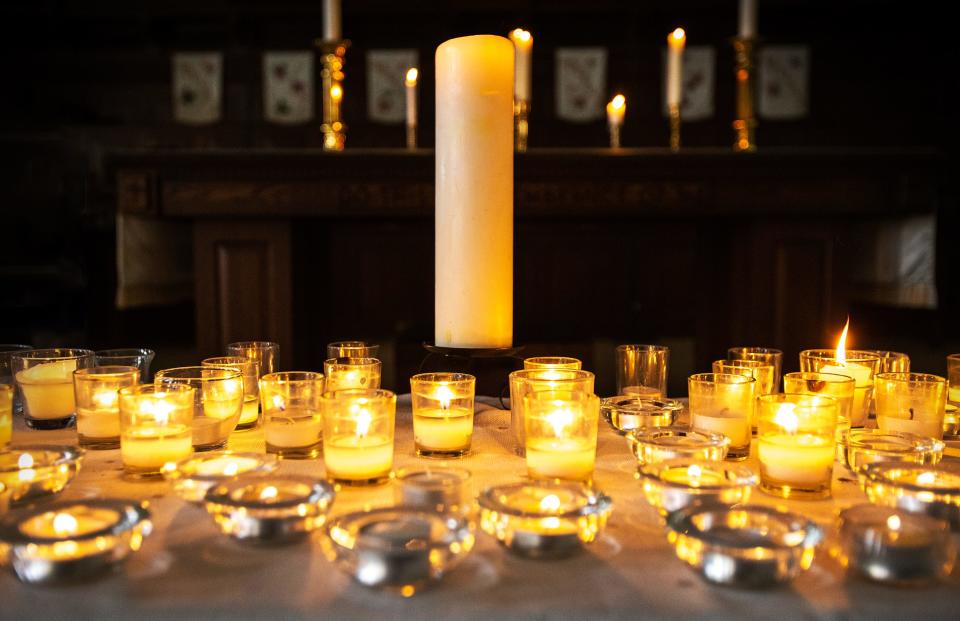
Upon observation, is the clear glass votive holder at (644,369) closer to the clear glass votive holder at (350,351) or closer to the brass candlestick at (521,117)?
the clear glass votive holder at (350,351)

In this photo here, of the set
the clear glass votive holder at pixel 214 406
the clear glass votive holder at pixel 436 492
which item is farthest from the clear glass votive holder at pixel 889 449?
the clear glass votive holder at pixel 214 406

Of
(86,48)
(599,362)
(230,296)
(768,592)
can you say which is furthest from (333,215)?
(86,48)

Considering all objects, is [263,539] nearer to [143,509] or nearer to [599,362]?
[143,509]

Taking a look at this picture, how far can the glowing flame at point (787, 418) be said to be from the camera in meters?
0.70

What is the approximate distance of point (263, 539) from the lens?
0.57m

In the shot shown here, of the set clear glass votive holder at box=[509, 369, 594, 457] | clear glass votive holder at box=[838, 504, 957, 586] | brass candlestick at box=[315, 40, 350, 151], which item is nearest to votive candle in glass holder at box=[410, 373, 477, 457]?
clear glass votive holder at box=[509, 369, 594, 457]

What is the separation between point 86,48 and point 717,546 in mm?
4560

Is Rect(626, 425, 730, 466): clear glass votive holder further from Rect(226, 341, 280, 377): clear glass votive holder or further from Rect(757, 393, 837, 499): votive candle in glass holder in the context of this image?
Rect(226, 341, 280, 377): clear glass votive holder

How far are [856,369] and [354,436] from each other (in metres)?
0.66

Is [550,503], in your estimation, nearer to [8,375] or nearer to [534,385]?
[534,385]

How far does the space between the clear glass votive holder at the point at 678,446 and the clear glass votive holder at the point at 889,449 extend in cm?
13

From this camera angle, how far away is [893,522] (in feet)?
1.78

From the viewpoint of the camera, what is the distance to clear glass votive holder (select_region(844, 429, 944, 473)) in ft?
2.32

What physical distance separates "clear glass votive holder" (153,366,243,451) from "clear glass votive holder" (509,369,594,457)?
1.00 feet
